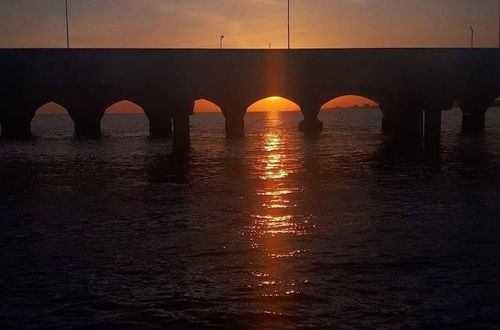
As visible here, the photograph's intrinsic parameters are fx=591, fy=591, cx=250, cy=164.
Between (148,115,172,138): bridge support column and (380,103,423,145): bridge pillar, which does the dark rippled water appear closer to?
(380,103,423,145): bridge pillar

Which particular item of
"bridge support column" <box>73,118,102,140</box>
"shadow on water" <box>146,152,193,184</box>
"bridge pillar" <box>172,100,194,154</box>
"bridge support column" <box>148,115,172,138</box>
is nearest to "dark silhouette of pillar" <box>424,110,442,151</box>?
"shadow on water" <box>146,152,193,184</box>

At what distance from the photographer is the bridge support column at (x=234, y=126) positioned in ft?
205

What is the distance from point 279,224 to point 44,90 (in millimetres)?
48470

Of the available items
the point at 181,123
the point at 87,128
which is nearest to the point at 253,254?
the point at 181,123

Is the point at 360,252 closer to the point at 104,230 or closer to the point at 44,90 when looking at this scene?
the point at 104,230

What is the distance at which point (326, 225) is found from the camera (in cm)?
1388

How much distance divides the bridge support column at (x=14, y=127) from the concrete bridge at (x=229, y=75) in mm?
1038

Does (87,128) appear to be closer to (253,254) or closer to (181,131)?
(181,131)

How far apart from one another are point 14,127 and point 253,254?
56.1 m

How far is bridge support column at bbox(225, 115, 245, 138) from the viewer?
6244cm

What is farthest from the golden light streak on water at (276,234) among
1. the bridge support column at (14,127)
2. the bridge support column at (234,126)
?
the bridge support column at (14,127)

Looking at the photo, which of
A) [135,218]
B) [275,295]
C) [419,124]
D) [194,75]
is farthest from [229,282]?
[194,75]

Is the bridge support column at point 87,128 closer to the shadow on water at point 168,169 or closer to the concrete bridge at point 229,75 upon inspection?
the concrete bridge at point 229,75

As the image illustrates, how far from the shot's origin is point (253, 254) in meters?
11.0
